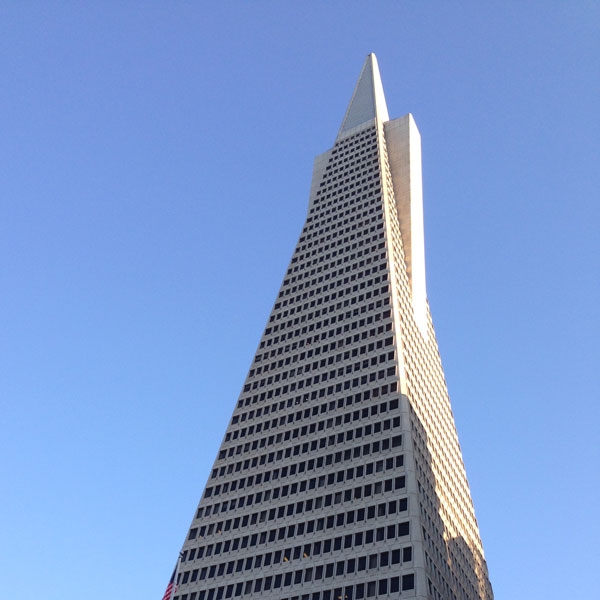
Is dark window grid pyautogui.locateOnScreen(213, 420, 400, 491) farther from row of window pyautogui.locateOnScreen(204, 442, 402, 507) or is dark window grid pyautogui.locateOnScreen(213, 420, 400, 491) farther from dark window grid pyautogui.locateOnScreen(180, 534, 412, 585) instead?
dark window grid pyautogui.locateOnScreen(180, 534, 412, 585)

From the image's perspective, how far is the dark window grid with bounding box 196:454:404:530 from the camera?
89.5 metres

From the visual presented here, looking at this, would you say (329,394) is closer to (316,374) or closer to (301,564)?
(316,374)

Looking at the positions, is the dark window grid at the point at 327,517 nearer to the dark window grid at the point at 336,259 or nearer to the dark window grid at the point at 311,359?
the dark window grid at the point at 311,359

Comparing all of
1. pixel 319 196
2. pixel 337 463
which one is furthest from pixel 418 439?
pixel 319 196

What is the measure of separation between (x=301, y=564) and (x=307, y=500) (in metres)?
9.39

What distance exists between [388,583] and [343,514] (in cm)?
1200

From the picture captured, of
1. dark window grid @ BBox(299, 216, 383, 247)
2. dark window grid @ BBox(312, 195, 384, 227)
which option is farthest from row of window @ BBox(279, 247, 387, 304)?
dark window grid @ BBox(312, 195, 384, 227)

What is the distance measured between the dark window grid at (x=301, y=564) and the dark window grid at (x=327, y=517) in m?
2.57

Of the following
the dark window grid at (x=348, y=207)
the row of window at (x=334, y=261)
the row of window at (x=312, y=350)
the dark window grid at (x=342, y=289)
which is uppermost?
the dark window grid at (x=348, y=207)

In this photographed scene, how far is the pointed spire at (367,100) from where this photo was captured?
167 meters

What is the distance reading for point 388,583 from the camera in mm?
76312

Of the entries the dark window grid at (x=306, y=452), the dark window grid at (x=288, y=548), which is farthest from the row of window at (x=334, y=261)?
the dark window grid at (x=288, y=548)

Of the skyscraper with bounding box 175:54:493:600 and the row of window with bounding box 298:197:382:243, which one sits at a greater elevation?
the row of window with bounding box 298:197:382:243

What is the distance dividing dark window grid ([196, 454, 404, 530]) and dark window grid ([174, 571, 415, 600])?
9080 millimetres
